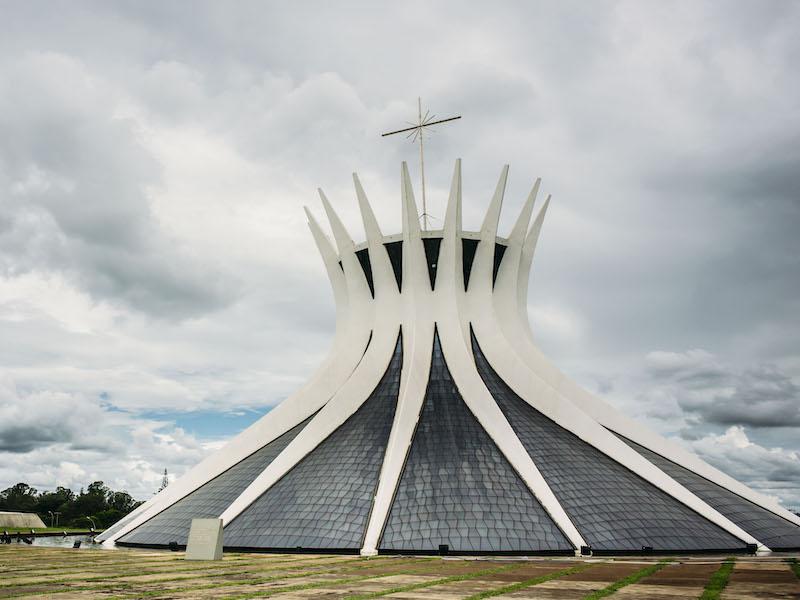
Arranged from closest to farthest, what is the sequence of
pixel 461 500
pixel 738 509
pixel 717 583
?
pixel 717 583 < pixel 461 500 < pixel 738 509

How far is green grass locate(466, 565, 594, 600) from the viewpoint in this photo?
9336 mm

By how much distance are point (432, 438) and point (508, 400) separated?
4921 mm

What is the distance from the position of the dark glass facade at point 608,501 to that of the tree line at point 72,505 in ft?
153

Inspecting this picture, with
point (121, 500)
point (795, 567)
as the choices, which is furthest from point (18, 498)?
point (795, 567)

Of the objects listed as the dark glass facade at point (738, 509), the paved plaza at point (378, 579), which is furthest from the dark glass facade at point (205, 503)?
the dark glass facade at point (738, 509)

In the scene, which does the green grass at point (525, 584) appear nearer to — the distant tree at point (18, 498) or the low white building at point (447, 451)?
the low white building at point (447, 451)

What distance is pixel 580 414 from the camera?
2659cm

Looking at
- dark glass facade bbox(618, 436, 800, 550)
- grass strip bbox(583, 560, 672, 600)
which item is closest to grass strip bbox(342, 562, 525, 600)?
grass strip bbox(583, 560, 672, 600)

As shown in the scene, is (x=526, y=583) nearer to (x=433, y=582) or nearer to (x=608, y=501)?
(x=433, y=582)

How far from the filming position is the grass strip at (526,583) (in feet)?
30.6

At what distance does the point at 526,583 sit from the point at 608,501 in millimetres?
12242

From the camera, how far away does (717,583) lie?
10.9m

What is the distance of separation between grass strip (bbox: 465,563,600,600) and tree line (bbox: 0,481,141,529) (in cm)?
5280

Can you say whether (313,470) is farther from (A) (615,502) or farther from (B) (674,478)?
(B) (674,478)
